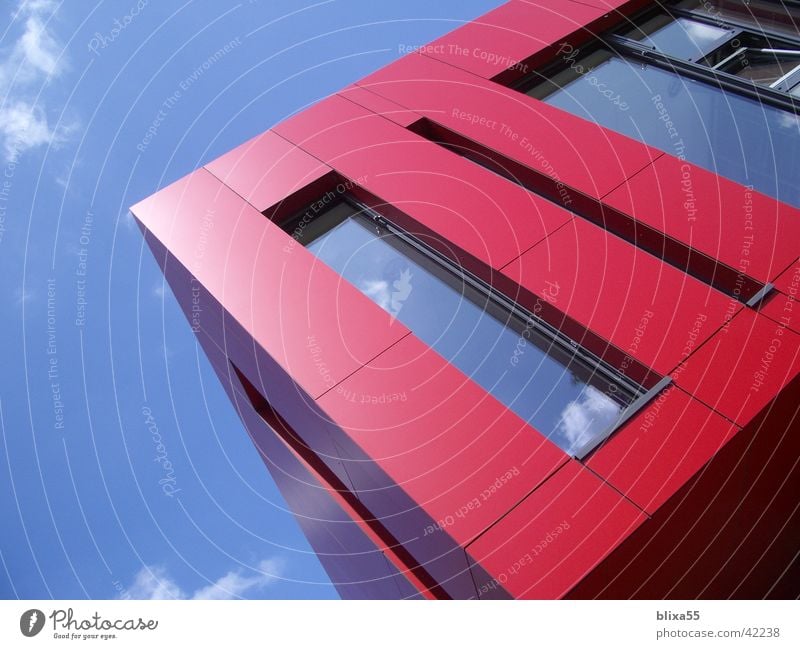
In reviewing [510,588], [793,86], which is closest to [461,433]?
[510,588]

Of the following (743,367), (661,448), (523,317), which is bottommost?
(661,448)

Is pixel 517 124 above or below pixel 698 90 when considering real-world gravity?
below

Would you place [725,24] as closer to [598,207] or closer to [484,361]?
[598,207]

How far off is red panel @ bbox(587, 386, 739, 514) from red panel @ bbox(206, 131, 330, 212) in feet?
16.8

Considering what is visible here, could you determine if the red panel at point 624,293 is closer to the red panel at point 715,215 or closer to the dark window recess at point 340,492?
the red panel at point 715,215

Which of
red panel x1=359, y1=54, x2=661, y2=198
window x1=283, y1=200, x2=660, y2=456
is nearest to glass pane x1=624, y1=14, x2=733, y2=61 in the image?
red panel x1=359, y1=54, x2=661, y2=198

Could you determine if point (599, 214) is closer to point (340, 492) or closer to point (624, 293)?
point (624, 293)

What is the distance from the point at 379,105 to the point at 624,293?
4902 mm

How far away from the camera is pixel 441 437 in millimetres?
6457

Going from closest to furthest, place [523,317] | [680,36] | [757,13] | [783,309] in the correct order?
[783,309] < [523,317] < [757,13] < [680,36]

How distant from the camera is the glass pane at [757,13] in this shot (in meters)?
10.0

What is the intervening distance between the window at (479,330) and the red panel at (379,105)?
1.55m

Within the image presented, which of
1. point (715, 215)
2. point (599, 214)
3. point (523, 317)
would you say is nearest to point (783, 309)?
point (715, 215)

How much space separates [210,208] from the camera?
32.1 feet
